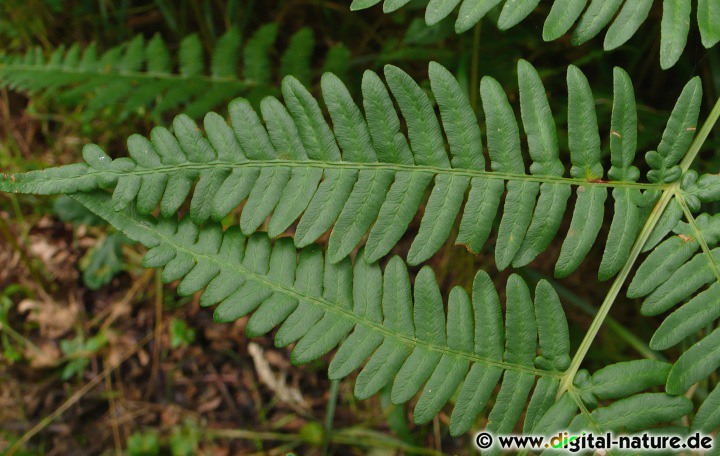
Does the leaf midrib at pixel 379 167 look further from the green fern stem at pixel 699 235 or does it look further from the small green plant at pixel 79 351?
the small green plant at pixel 79 351

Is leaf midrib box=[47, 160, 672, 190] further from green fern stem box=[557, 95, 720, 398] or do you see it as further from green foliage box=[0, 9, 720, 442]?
green fern stem box=[557, 95, 720, 398]

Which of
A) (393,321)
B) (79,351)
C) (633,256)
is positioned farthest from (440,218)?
(79,351)

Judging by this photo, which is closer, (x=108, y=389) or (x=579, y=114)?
(x=579, y=114)

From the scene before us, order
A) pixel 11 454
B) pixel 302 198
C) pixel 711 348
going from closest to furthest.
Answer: pixel 711 348 < pixel 302 198 < pixel 11 454

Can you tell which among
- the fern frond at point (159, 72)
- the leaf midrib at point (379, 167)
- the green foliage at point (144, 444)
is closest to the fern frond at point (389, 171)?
the leaf midrib at point (379, 167)

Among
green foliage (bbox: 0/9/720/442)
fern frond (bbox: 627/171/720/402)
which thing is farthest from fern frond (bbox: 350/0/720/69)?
fern frond (bbox: 627/171/720/402)

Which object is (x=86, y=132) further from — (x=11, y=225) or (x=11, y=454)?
(x=11, y=454)

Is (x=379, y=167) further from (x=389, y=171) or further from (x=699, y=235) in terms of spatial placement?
(x=699, y=235)

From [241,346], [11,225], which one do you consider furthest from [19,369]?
[241,346]
